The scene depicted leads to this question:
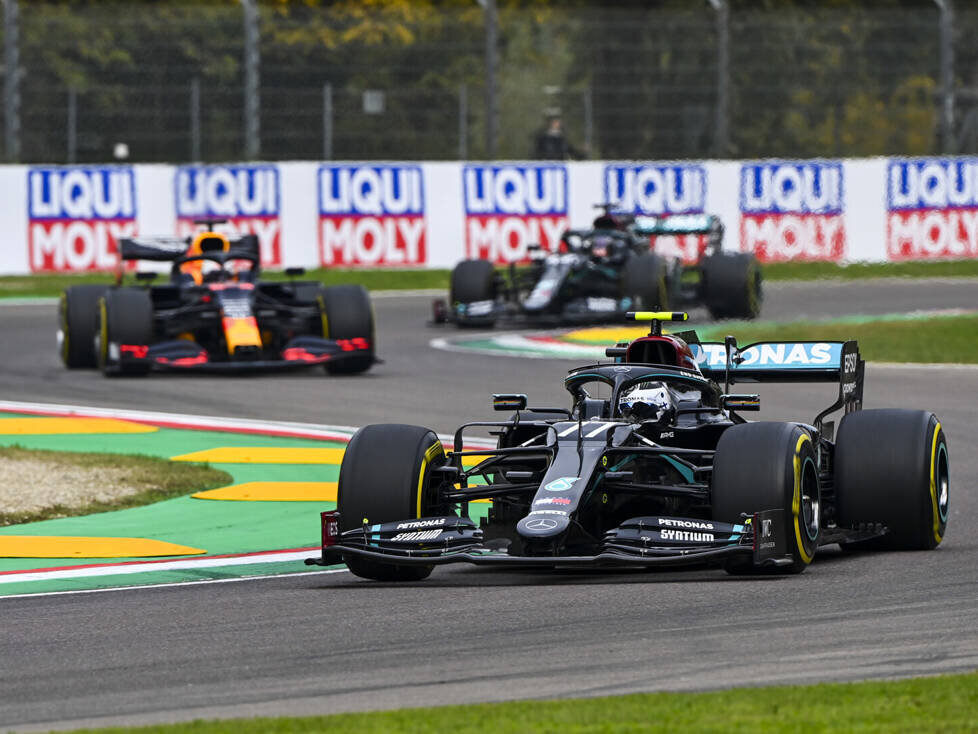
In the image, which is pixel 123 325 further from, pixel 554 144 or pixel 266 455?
pixel 554 144

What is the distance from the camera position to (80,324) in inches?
862

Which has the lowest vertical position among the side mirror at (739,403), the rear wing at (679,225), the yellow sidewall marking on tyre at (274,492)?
the yellow sidewall marking on tyre at (274,492)

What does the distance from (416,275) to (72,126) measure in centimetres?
578

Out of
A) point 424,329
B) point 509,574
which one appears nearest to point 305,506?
point 509,574

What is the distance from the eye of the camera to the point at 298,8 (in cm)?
3438

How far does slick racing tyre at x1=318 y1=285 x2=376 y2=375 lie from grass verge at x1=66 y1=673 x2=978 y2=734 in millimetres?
14296

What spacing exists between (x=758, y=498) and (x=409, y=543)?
1673 mm

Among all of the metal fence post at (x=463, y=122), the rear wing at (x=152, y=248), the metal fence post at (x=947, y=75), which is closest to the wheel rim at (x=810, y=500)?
the rear wing at (x=152, y=248)

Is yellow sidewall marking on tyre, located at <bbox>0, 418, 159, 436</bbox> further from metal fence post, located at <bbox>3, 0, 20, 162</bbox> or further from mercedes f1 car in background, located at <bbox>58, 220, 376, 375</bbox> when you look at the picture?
metal fence post, located at <bbox>3, 0, 20, 162</bbox>

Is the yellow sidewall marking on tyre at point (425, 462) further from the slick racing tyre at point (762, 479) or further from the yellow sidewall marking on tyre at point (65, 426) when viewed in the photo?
the yellow sidewall marking on tyre at point (65, 426)

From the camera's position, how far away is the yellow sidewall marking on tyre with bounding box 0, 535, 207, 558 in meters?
11.5

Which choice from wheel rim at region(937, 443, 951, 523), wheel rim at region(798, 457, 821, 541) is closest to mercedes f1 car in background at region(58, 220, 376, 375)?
wheel rim at region(937, 443, 951, 523)

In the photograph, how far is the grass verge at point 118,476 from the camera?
43.2 feet

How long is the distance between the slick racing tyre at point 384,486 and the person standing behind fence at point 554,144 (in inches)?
944
